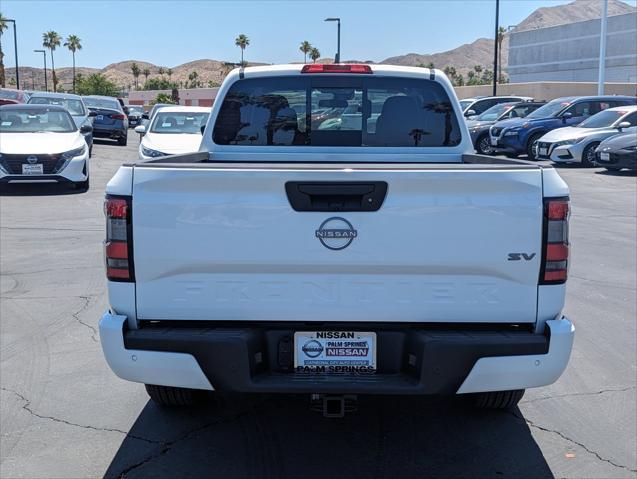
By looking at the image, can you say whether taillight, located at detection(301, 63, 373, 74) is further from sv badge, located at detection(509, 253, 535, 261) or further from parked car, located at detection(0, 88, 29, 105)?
parked car, located at detection(0, 88, 29, 105)

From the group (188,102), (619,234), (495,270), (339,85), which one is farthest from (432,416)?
(188,102)

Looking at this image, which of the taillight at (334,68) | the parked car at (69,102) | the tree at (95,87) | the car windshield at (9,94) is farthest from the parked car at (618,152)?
the tree at (95,87)

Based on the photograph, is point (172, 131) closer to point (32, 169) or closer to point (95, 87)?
point (32, 169)

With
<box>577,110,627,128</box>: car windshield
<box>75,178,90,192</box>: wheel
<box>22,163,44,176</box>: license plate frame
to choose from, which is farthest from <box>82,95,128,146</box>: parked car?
<box>577,110,627,128</box>: car windshield

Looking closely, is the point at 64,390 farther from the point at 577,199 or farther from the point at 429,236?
the point at 577,199

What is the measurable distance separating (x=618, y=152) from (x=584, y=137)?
212 cm

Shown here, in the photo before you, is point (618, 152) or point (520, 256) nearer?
point (520, 256)

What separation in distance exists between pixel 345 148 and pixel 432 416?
6.11ft

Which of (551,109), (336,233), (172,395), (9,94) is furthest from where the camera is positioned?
(9,94)

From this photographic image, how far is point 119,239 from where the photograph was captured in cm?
349

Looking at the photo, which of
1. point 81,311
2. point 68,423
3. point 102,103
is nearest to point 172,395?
point 68,423

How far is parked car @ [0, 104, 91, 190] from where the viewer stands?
44.9 feet

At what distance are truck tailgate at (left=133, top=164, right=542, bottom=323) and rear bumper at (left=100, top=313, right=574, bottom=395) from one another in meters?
0.11

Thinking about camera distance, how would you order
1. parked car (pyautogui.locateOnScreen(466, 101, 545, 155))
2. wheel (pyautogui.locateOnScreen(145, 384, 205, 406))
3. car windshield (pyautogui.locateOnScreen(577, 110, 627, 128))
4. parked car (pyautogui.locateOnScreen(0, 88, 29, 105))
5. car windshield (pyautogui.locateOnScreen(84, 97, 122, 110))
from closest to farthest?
wheel (pyautogui.locateOnScreen(145, 384, 205, 406)) → car windshield (pyautogui.locateOnScreen(577, 110, 627, 128)) → parked car (pyautogui.locateOnScreen(466, 101, 545, 155)) → car windshield (pyautogui.locateOnScreen(84, 97, 122, 110)) → parked car (pyautogui.locateOnScreen(0, 88, 29, 105))
